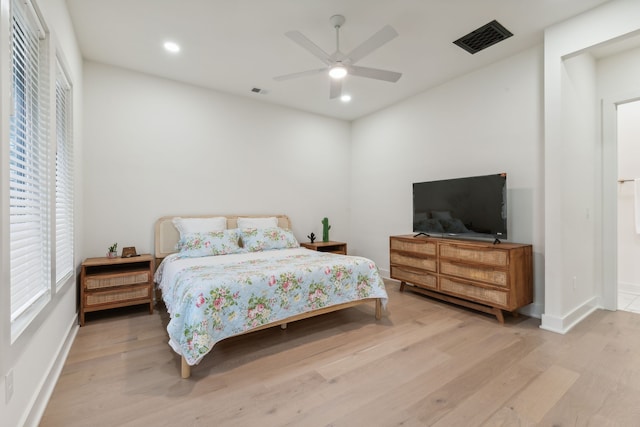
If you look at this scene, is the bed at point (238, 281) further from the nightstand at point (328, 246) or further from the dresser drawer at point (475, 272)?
the dresser drawer at point (475, 272)

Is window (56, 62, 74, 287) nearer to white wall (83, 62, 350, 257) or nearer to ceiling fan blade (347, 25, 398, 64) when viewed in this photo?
white wall (83, 62, 350, 257)

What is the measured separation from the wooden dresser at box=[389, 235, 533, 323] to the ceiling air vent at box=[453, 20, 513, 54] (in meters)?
2.06

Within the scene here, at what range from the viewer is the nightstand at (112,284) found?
2939mm

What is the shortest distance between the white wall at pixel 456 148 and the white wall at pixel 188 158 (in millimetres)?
693

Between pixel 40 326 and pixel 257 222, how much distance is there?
270cm

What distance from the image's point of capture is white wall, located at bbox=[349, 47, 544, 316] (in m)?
3.14

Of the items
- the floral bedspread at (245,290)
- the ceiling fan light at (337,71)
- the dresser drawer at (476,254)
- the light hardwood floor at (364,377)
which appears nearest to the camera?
the light hardwood floor at (364,377)

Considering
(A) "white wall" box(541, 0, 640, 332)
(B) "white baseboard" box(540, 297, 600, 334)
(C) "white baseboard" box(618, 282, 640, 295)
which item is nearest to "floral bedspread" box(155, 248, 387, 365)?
(B) "white baseboard" box(540, 297, 600, 334)

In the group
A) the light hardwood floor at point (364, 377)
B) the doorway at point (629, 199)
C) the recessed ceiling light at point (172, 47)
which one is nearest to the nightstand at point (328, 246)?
the light hardwood floor at point (364, 377)

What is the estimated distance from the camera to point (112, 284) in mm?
3039

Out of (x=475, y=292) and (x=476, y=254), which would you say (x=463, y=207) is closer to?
(x=476, y=254)

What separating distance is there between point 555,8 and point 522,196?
1.71m

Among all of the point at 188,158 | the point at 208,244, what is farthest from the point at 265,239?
the point at 188,158

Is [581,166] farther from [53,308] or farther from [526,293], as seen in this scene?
[53,308]
